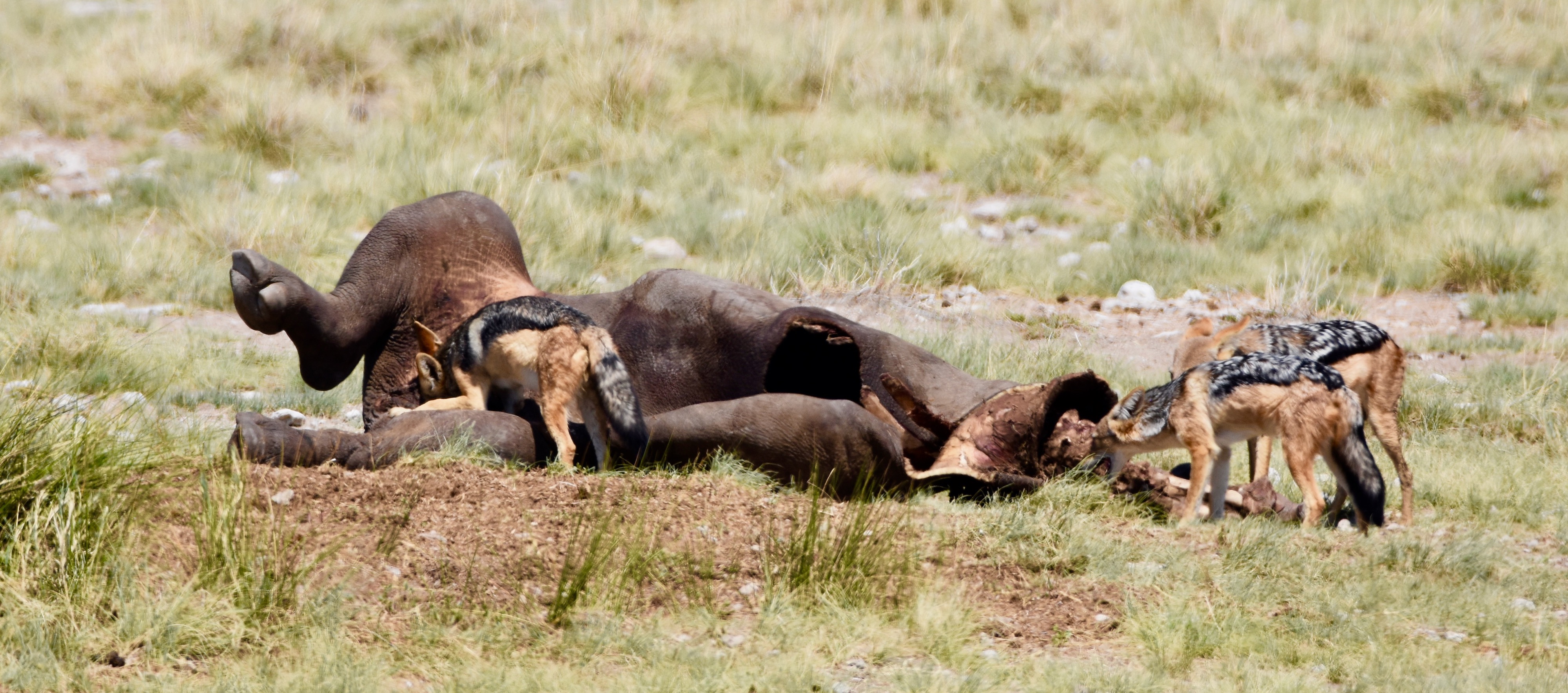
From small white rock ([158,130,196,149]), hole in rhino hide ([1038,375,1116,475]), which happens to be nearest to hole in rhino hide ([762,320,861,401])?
hole in rhino hide ([1038,375,1116,475])

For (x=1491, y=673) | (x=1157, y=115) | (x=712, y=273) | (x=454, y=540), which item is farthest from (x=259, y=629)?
(x=1157, y=115)

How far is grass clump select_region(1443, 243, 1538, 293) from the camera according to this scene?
506 inches

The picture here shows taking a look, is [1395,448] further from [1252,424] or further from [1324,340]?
[1252,424]

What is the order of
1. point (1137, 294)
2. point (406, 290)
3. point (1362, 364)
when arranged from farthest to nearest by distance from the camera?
1. point (1137, 294)
2. point (1362, 364)
3. point (406, 290)

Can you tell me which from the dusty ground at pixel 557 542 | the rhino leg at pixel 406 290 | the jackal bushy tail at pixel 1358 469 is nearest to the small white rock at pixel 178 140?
the rhino leg at pixel 406 290

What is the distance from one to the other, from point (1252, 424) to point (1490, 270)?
24.6ft

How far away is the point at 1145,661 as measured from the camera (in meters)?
4.78

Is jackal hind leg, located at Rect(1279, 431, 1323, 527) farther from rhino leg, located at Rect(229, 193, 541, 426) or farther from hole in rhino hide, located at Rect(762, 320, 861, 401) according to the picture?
rhino leg, located at Rect(229, 193, 541, 426)

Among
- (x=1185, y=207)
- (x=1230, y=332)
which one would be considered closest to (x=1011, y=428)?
(x=1230, y=332)

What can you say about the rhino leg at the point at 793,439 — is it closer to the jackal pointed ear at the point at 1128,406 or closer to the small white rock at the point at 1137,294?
the jackal pointed ear at the point at 1128,406

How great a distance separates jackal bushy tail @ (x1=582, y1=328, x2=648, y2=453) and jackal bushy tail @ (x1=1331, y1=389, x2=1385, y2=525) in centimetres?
300

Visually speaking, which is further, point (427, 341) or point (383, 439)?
point (427, 341)

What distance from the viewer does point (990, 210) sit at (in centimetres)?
1532

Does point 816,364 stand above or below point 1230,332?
above
